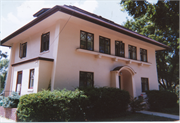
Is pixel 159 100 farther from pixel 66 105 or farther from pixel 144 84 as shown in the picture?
pixel 66 105

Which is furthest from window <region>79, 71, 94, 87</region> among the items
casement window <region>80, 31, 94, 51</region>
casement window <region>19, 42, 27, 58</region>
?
casement window <region>19, 42, 27, 58</region>

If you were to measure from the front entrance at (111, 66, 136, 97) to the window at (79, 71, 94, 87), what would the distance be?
1884 mm

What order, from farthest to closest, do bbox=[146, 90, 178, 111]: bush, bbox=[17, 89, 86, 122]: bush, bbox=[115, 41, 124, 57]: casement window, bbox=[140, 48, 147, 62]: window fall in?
bbox=[140, 48, 147, 62]: window < bbox=[115, 41, 124, 57]: casement window < bbox=[146, 90, 178, 111]: bush < bbox=[17, 89, 86, 122]: bush

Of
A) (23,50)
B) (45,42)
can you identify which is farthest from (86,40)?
(23,50)

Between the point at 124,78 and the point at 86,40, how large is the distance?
5.25 meters

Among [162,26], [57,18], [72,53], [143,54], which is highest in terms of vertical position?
[162,26]

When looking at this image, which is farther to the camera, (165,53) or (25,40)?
(165,53)

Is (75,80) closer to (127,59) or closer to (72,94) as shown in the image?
(72,94)

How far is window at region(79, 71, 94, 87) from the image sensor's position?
11505 millimetres

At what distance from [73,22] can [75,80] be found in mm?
3766

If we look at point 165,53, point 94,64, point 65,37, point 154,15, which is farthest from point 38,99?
point 165,53

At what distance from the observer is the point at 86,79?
11727mm

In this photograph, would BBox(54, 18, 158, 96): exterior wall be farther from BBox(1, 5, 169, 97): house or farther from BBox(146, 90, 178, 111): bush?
BBox(146, 90, 178, 111): bush

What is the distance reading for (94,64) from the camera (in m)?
12.2
